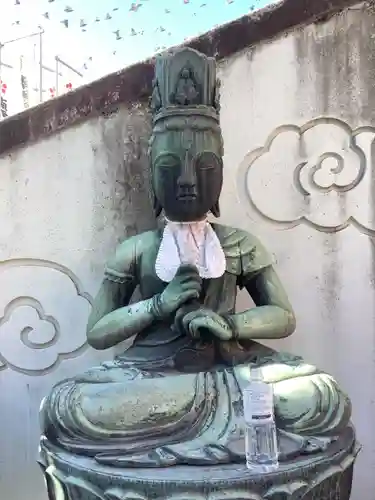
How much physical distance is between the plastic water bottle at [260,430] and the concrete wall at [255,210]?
3.83 ft

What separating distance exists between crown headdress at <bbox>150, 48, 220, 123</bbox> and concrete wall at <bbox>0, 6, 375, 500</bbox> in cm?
75

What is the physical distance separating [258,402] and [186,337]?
1.63 ft

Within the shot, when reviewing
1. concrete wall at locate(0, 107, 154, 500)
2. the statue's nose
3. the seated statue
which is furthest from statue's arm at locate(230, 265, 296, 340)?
concrete wall at locate(0, 107, 154, 500)

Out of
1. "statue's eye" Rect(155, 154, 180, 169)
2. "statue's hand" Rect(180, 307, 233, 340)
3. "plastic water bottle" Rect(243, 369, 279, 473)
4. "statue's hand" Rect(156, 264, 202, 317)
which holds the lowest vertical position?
"plastic water bottle" Rect(243, 369, 279, 473)

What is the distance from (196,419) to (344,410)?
41 cm

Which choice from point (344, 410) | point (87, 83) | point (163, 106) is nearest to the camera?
point (344, 410)

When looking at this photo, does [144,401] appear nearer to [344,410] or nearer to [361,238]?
[344,410]

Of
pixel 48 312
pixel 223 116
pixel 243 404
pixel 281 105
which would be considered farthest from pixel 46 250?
pixel 243 404

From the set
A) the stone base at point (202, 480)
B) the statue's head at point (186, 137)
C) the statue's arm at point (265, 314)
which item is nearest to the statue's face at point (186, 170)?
the statue's head at point (186, 137)

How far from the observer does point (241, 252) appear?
2.36 m

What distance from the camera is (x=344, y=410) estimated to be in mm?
1925

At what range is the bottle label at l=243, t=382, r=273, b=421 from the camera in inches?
69.6

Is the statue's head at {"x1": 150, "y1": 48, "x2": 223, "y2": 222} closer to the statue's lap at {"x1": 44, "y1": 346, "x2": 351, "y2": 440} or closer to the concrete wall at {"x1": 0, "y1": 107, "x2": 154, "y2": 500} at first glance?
the statue's lap at {"x1": 44, "y1": 346, "x2": 351, "y2": 440}

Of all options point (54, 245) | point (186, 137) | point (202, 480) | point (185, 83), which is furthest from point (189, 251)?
point (54, 245)
